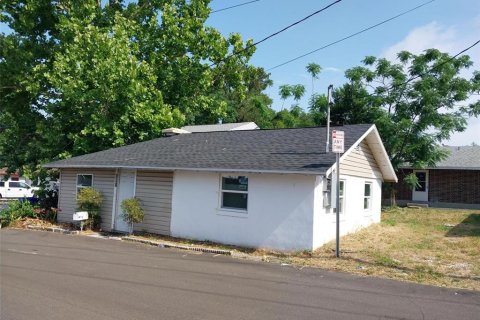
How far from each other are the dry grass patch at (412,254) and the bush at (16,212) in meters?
13.0

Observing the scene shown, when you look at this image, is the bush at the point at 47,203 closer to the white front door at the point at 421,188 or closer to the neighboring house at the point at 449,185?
the neighboring house at the point at 449,185

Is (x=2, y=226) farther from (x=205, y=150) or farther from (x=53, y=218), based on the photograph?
(x=205, y=150)

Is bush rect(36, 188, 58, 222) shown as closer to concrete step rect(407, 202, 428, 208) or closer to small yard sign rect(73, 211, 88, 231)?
small yard sign rect(73, 211, 88, 231)

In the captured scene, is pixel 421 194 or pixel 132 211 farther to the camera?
pixel 421 194

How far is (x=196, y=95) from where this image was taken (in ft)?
91.5

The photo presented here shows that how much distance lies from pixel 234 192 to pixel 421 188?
21.6m

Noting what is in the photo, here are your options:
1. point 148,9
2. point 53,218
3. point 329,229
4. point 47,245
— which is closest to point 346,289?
point 329,229

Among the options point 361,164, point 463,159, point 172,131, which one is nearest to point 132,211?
point 172,131

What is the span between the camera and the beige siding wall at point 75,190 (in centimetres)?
1755

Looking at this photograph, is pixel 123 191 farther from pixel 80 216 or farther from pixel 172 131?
pixel 172 131

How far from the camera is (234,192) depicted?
14.1 metres

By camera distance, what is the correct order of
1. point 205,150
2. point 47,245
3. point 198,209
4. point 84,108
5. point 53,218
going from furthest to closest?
point 84,108
point 53,218
point 205,150
point 198,209
point 47,245

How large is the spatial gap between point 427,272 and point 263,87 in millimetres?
43489

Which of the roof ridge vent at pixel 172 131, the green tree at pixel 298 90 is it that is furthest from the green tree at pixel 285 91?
the roof ridge vent at pixel 172 131
